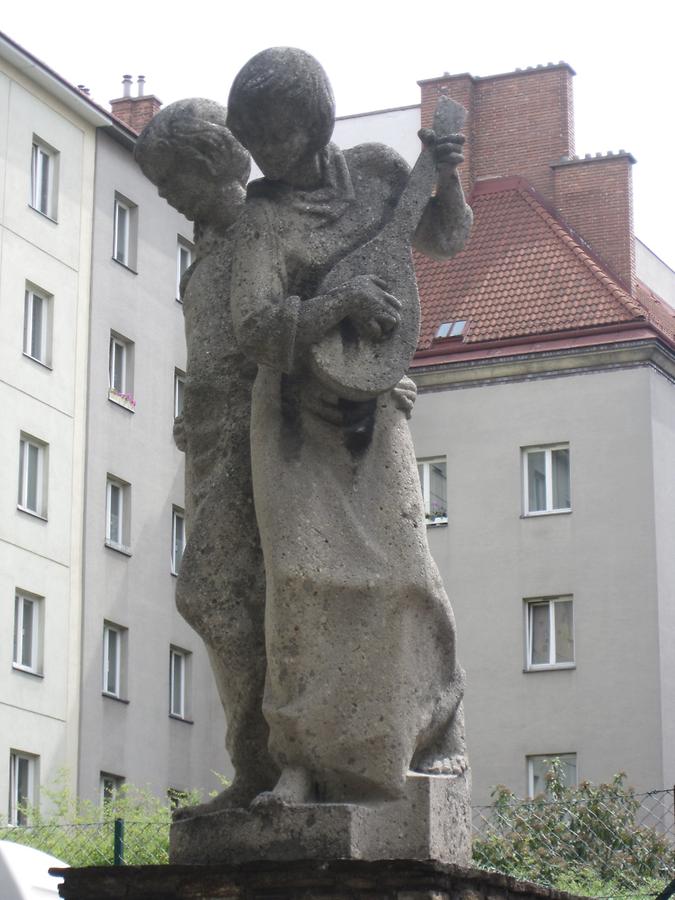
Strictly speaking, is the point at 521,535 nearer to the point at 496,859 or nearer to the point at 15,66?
the point at 15,66

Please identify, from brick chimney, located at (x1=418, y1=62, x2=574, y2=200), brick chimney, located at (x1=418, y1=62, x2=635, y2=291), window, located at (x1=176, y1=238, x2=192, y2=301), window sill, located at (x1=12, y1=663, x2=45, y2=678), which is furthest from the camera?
brick chimney, located at (x1=418, y1=62, x2=574, y2=200)

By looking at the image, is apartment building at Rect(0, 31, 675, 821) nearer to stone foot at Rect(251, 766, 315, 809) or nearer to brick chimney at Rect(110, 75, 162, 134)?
brick chimney at Rect(110, 75, 162, 134)

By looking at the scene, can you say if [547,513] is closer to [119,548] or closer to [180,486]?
[180,486]

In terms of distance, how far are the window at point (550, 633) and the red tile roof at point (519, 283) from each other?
16.8ft

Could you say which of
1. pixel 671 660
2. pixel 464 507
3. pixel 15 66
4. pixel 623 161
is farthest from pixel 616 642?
pixel 15 66

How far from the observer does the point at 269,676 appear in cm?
704

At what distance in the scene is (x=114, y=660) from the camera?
37.7 metres

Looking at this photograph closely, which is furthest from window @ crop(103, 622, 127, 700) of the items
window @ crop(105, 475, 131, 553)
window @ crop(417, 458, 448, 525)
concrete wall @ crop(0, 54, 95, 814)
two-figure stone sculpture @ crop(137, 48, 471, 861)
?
two-figure stone sculpture @ crop(137, 48, 471, 861)

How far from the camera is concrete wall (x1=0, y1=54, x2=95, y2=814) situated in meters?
34.6

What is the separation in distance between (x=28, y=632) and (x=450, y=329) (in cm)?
1014

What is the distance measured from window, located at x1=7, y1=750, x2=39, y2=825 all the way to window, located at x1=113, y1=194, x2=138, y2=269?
9568 mm

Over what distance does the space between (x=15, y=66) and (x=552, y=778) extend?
1677cm

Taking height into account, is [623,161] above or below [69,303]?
above

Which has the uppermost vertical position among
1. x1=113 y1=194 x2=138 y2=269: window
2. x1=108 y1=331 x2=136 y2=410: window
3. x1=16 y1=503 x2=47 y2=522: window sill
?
x1=113 y1=194 x2=138 y2=269: window
